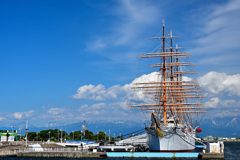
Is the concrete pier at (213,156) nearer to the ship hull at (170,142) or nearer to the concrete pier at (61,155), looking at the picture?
the ship hull at (170,142)

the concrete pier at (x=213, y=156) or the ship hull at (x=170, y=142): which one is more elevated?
the ship hull at (x=170, y=142)

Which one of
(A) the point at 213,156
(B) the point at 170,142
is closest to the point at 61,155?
(B) the point at 170,142

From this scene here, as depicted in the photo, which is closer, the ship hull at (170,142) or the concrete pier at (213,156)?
the concrete pier at (213,156)

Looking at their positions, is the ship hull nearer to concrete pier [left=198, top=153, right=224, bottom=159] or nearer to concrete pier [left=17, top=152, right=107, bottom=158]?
concrete pier [left=198, top=153, right=224, bottom=159]

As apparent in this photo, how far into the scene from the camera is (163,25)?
108m

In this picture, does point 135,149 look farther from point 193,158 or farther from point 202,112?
point 202,112

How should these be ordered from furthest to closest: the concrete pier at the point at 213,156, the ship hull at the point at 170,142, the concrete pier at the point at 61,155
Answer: the ship hull at the point at 170,142 < the concrete pier at the point at 61,155 < the concrete pier at the point at 213,156

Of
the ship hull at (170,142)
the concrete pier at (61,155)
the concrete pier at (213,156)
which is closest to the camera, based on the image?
the concrete pier at (213,156)

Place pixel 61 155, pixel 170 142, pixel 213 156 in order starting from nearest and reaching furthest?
pixel 213 156
pixel 61 155
pixel 170 142

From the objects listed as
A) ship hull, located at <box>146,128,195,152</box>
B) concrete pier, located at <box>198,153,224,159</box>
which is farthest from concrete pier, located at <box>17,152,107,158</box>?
concrete pier, located at <box>198,153,224,159</box>

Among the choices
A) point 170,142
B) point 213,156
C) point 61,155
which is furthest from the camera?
point 170,142

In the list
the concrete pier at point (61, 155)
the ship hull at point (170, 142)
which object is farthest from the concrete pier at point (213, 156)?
the concrete pier at point (61, 155)

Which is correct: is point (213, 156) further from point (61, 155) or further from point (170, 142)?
point (61, 155)

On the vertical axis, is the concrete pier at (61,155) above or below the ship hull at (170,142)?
below
